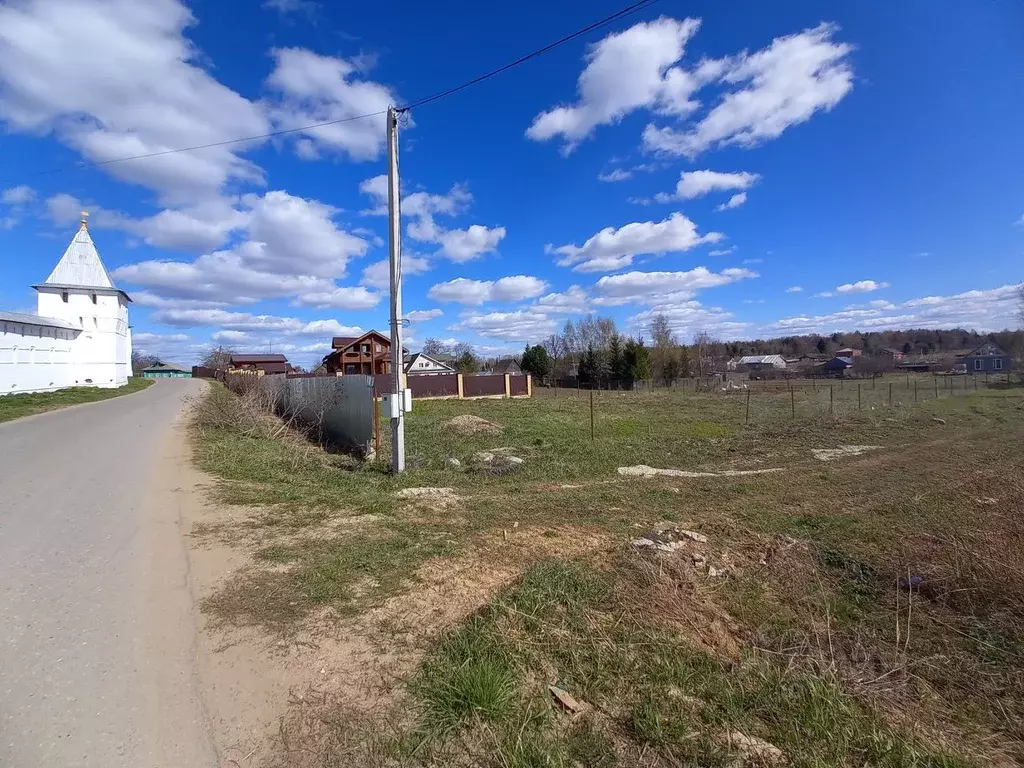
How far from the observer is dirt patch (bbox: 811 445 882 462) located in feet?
43.1

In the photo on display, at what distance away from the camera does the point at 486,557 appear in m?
5.29

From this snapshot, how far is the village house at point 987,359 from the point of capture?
232ft

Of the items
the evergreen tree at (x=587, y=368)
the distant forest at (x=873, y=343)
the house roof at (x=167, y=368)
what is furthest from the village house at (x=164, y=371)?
the distant forest at (x=873, y=343)

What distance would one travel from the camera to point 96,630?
3.61 m

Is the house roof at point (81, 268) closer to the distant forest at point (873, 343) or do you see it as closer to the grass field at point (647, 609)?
the grass field at point (647, 609)

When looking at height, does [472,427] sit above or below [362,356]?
below

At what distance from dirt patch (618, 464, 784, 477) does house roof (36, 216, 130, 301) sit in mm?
44944

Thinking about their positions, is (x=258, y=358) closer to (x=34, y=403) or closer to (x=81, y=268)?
(x=81, y=268)

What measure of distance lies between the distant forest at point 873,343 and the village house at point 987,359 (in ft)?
63.2

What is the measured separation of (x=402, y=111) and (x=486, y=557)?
8.22 meters

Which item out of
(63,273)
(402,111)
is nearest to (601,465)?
(402,111)

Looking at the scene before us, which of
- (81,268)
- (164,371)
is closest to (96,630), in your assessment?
(81,268)

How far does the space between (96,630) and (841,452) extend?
50.9 feet

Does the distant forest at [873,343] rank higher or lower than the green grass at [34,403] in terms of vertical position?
higher
